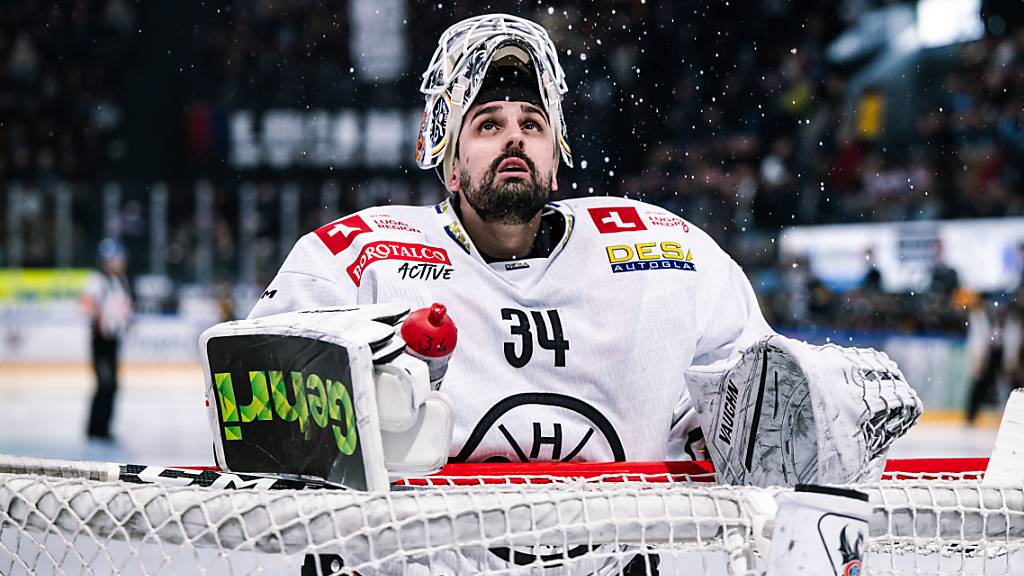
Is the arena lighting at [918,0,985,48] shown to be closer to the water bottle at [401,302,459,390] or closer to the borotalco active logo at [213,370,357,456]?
the water bottle at [401,302,459,390]

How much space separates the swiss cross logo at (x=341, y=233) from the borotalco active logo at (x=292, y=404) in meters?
0.60

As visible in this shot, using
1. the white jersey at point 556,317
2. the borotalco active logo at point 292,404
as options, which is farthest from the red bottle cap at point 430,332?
the white jersey at point 556,317

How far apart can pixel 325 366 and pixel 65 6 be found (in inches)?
478

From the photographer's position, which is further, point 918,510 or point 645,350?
point 645,350

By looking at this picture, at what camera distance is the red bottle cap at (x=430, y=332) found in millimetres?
1092

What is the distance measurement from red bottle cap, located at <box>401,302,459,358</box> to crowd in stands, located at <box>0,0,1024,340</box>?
17.7ft

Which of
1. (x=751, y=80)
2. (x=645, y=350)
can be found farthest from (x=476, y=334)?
(x=751, y=80)

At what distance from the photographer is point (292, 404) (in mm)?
1037

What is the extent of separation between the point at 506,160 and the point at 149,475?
88 cm

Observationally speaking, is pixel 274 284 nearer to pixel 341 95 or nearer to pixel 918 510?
pixel 918 510

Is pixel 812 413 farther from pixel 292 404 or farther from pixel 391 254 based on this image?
pixel 391 254

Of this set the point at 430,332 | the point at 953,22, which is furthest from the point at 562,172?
the point at 953,22

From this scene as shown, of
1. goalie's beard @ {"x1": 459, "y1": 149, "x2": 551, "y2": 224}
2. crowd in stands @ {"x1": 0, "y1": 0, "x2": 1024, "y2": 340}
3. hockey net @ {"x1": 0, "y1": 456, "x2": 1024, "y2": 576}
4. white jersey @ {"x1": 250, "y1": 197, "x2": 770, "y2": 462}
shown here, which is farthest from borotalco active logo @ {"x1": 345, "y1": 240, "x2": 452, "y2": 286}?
crowd in stands @ {"x1": 0, "y1": 0, "x2": 1024, "y2": 340}

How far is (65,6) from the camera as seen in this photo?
465 inches
